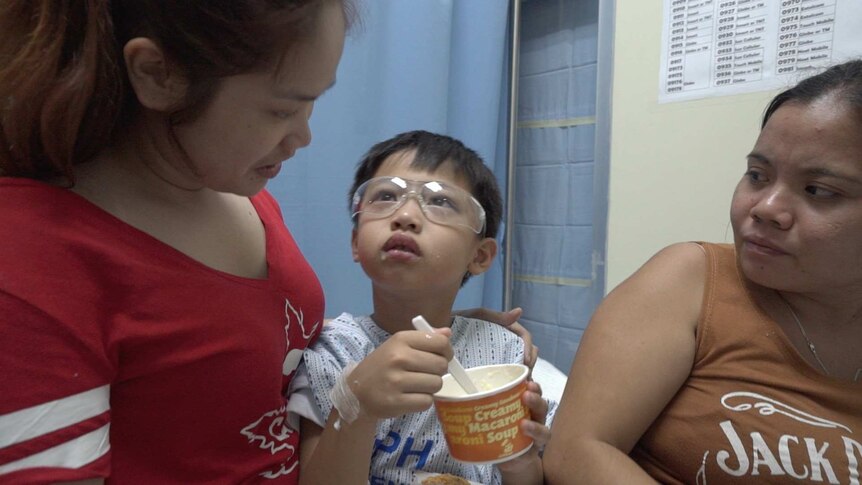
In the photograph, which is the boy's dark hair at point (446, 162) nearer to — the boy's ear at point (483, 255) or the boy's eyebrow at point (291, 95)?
the boy's ear at point (483, 255)

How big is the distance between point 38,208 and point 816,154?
114 cm

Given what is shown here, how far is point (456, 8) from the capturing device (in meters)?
2.32

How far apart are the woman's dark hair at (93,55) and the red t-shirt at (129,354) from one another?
0.06 metres

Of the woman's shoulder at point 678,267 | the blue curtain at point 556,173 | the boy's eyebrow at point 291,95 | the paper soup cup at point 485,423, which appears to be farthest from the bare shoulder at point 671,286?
the blue curtain at point 556,173

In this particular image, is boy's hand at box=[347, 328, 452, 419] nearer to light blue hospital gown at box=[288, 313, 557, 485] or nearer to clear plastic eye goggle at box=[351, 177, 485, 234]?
light blue hospital gown at box=[288, 313, 557, 485]

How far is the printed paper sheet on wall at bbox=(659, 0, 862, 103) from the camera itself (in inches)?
64.5

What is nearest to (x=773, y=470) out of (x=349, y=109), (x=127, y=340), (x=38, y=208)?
(x=127, y=340)

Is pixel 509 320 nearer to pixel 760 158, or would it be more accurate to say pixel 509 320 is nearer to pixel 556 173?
pixel 760 158

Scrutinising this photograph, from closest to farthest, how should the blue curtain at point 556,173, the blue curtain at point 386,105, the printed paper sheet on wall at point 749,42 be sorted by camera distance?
the printed paper sheet on wall at point 749,42
the blue curtain at point 386,105
the blue curtain at point 556,173

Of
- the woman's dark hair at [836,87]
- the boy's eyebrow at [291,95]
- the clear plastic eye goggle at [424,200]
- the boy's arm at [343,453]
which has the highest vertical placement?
the woman's dark hair at [836,87]

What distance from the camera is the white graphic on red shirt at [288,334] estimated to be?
910 mm

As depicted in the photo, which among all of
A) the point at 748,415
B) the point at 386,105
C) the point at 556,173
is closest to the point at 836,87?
the point at 748,415

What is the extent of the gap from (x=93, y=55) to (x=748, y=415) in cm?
107

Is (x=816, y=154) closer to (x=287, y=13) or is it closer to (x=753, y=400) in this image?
(x=753, y=400)
